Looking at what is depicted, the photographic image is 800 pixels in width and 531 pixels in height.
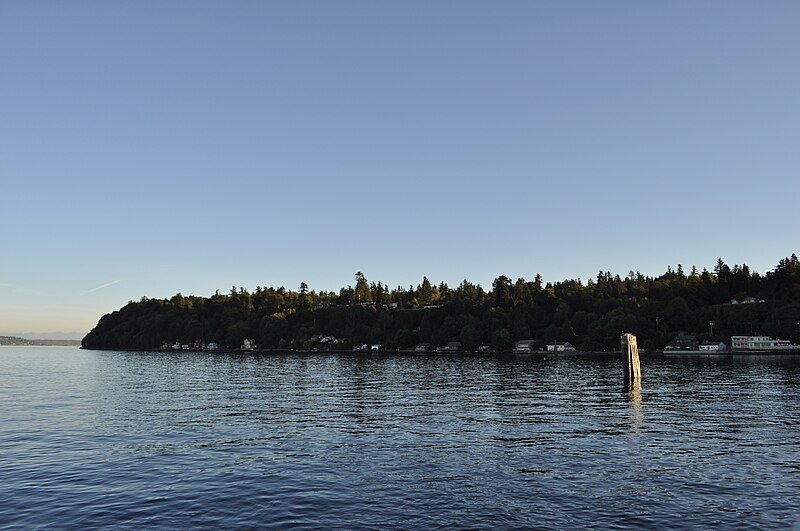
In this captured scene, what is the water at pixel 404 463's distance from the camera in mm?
24172

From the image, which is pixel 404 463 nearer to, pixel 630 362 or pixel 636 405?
pixel 636 405

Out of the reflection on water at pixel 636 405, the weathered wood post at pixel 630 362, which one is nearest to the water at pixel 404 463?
the reflection on water at pixel 636 405

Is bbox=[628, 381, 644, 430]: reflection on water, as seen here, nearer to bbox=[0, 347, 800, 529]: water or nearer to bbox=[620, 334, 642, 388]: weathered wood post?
bbox=[0, 347, 800, 529]: water

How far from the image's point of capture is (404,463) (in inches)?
1314

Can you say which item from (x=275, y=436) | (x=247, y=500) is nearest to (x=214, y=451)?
(x=275, y=436)

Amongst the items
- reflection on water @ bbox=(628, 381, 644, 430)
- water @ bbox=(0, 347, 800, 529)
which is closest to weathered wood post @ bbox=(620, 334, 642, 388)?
reflection on water @ bbox=(628, 381, 644, 430)

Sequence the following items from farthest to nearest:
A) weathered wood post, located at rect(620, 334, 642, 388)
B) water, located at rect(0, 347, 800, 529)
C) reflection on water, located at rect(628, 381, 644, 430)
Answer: weathered wood post, located at rect(620, 334, 642, 388)
reflection on water, located at rect(628, 381, 644, 430)
water, located at rect(0, 347, 800, 529)

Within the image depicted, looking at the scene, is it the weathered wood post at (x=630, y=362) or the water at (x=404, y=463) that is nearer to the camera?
the water at (x=404, y=463)

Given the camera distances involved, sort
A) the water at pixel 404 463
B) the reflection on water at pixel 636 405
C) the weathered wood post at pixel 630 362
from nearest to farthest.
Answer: the water at pixel 404 463 → the reflection on water at pixel 636 405 → the weathered wood post at pixel 630 362

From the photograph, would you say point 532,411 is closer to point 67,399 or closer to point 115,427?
point 115,427

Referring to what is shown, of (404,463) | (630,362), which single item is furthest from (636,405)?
(404,463)

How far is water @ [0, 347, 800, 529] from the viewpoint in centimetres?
2417

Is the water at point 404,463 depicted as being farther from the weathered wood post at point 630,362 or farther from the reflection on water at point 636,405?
the weathered wood post at point 630,362

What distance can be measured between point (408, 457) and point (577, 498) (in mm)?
12021
